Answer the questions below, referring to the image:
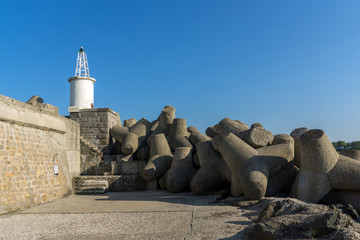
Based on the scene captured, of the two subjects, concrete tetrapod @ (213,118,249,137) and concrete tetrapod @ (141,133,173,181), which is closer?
concrete tetrapod @ (213,118,249,137)

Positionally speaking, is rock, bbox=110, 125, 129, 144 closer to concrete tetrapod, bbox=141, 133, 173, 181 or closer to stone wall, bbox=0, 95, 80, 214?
concrete tetrapod, bbox=141, 133, 173, 181

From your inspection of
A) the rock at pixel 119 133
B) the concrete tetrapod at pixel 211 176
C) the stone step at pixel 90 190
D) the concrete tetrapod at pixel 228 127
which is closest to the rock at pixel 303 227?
the concrete tetrapod at pixel 211 176

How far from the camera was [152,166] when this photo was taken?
8461mm

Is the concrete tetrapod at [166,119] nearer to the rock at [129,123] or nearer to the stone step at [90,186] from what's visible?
the rock at [129,123]

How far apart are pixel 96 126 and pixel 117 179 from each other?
246 centimetres

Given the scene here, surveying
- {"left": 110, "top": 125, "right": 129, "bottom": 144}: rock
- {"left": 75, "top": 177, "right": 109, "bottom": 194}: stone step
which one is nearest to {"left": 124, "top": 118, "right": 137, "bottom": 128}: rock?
{"left": 110, "top": 125, "right": 129, "bottom": 144}: rock

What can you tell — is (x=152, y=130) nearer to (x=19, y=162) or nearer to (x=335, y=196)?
(x=19, y=162)

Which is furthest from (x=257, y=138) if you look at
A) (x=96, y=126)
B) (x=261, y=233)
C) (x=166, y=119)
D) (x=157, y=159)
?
(x=96, y=126)

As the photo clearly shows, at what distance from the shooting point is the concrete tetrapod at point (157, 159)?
27.6 feet

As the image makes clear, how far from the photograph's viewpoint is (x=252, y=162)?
225 inches

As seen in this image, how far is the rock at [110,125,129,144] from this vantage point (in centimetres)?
1025

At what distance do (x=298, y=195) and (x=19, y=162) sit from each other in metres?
5.41

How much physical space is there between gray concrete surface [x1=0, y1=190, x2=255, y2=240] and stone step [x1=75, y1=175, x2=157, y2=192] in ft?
8.43

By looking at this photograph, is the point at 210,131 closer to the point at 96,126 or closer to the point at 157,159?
the point at 157,159
